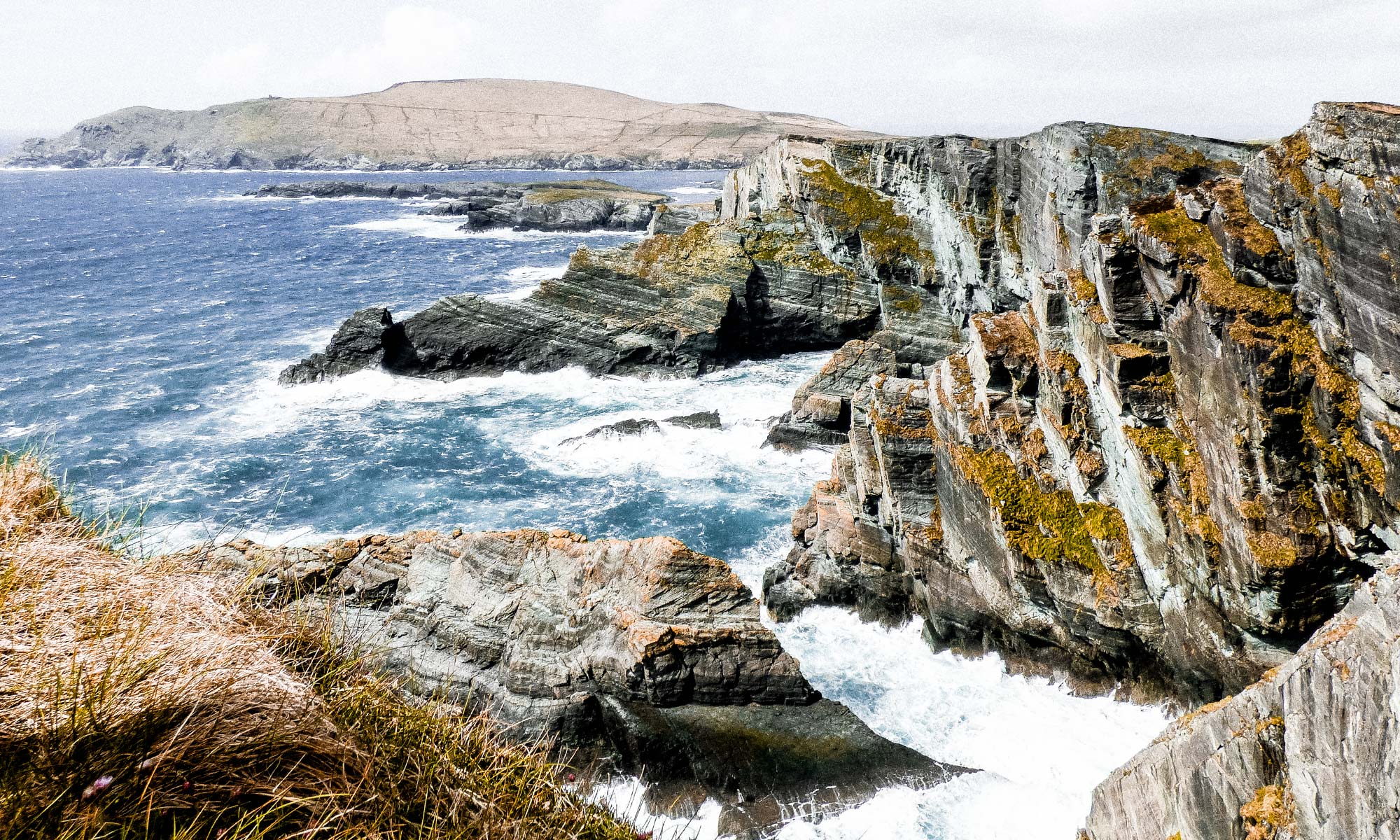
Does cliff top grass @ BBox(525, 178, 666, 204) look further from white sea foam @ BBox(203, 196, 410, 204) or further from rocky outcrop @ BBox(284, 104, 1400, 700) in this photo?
rocky outcrop @ BBox(284, 104, 1400, 700)

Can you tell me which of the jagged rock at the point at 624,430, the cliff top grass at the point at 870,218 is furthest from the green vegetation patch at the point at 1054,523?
the cliff top grass at the point at 870,218

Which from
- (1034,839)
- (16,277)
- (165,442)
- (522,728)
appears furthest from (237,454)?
(16,277)

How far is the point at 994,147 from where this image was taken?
4491cm

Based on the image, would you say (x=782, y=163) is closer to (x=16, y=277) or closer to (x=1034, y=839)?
(x=1034, y=839)

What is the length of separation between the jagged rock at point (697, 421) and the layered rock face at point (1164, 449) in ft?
40.2

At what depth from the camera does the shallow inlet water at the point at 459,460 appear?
17656 mm

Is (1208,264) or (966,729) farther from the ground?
(1208,264)

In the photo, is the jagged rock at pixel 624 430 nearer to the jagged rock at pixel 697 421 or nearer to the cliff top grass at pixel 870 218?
the jagged rock at pixel 697 421

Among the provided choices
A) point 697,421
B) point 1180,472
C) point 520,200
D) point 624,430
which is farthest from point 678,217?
point 1180,472

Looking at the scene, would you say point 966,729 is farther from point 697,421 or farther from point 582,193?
point 582,193

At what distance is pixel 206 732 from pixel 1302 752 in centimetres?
842

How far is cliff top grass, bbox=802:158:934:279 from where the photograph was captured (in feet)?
170

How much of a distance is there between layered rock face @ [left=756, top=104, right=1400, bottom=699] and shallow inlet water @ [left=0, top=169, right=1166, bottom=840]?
1.81m

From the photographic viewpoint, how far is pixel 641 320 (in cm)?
5034
